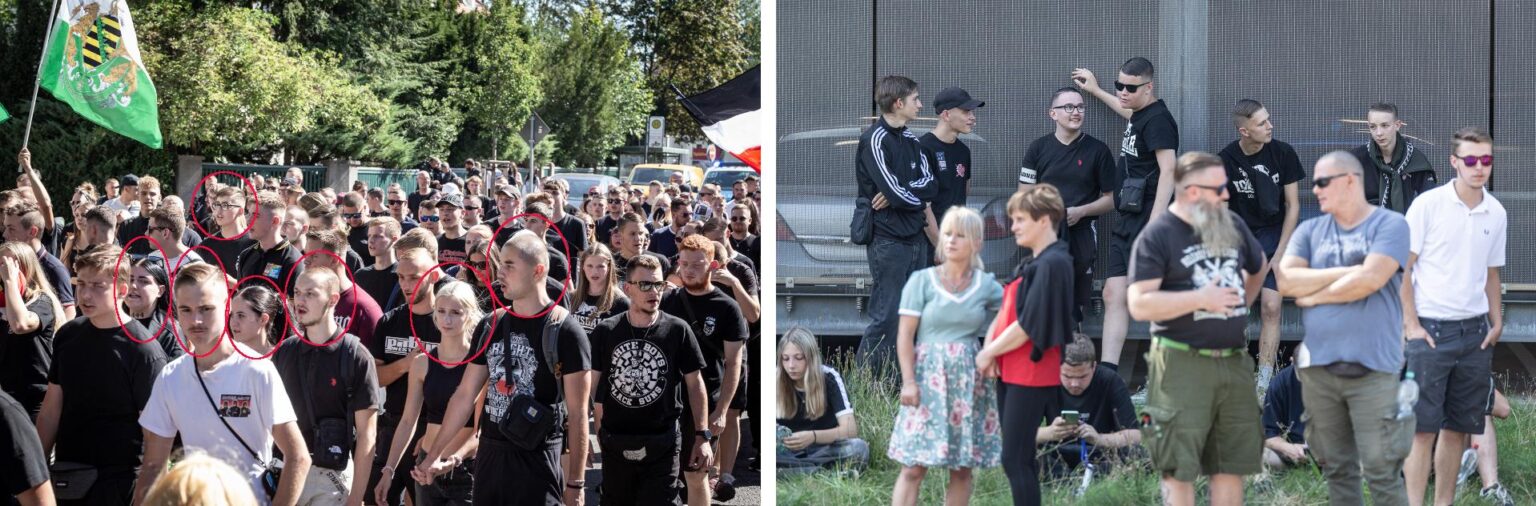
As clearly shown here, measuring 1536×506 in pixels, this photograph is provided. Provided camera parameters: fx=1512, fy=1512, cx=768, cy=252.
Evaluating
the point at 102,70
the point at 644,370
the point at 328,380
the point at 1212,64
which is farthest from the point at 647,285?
the point at 102,70

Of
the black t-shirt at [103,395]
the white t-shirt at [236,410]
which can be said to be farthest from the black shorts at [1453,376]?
the black t-shirt at [103,395]

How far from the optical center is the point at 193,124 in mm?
25656

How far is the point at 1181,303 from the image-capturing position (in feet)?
13.4

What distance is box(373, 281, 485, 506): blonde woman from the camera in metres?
5.49

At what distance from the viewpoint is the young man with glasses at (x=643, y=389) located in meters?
5.82

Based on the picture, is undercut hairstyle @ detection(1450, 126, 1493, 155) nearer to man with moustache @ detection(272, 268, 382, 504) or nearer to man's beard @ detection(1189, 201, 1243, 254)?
man's beard @ detection(1189, 201, 1243, 254)

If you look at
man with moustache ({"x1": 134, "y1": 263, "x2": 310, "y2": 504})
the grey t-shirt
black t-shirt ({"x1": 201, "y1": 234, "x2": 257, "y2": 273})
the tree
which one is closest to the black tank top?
man with moustache ({"x1": 134, "y1": 263, "x2": 310, "y2": 504})

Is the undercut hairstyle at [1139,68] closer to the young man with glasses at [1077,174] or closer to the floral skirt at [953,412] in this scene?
the young man with glasses at [1077,174]

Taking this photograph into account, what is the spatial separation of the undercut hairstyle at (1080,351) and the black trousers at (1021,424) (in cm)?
11

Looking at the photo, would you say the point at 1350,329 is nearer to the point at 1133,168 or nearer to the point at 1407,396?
the point at 1407,396

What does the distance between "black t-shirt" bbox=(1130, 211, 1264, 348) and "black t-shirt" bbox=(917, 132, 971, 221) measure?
2.88 ft

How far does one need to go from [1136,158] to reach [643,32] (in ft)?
140

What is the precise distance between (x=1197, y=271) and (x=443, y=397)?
2.81 m

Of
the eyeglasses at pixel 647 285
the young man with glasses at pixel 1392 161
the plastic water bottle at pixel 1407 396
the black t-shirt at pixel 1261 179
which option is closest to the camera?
the black t-shirt at pixel 1261 179
